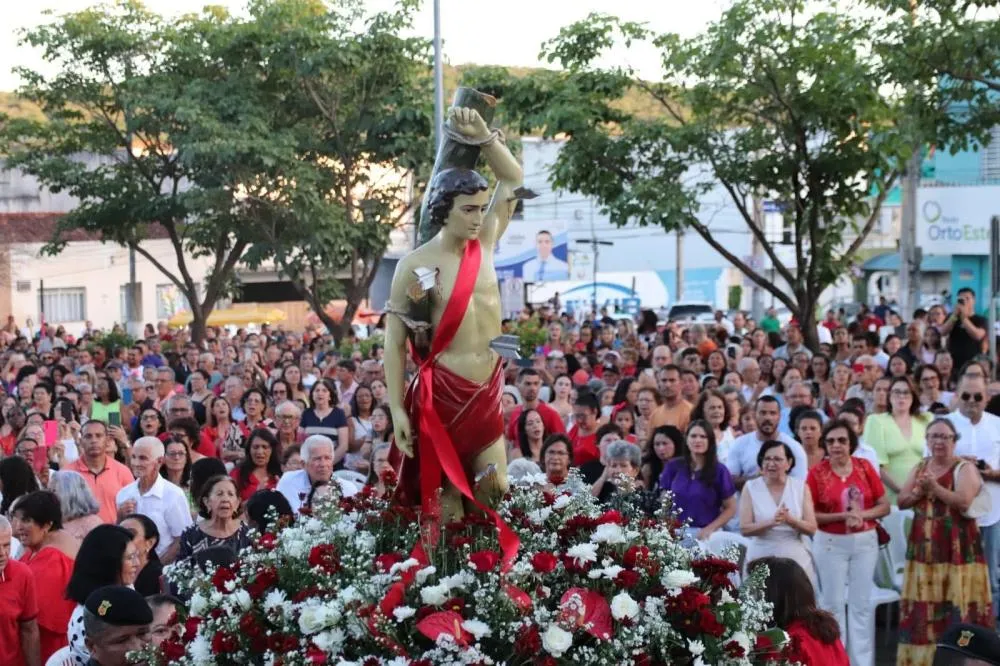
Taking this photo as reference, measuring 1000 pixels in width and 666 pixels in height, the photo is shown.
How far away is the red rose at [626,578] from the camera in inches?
214

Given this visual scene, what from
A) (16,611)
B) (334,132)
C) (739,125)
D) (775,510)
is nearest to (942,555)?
(775,510)

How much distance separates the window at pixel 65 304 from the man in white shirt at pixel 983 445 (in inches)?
1621

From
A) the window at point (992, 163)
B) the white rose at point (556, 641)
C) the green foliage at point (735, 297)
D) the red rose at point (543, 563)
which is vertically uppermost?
the window at point (992, 163)

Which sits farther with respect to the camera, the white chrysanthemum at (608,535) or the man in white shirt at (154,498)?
the man in white shirt at (154,498)

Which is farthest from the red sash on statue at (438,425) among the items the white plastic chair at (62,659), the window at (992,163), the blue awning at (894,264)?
the blue awning at (894,264)

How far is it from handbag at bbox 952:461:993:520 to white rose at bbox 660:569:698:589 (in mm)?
4131

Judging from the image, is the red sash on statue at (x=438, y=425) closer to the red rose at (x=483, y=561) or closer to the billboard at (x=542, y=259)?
the red rose at (x=483, y=561)

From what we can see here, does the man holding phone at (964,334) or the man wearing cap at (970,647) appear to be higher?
the man holding phone at (964,334)

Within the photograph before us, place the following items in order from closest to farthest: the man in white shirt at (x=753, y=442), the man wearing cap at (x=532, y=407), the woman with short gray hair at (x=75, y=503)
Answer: the woman with short gray hair at (x=75, y=503) → the man in white shirt at (x=753, y=442) → the man wearing cap at (x=532, y=407)

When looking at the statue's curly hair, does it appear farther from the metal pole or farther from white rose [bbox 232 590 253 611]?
the metal pole

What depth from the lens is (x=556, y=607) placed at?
5504 mm

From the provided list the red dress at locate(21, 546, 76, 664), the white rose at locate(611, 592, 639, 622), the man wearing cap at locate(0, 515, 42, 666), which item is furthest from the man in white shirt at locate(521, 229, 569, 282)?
the white rose at locate(611, 592, 639, 622)

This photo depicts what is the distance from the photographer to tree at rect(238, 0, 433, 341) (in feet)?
76.1

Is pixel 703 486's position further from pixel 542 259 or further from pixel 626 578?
pixel 542 259
